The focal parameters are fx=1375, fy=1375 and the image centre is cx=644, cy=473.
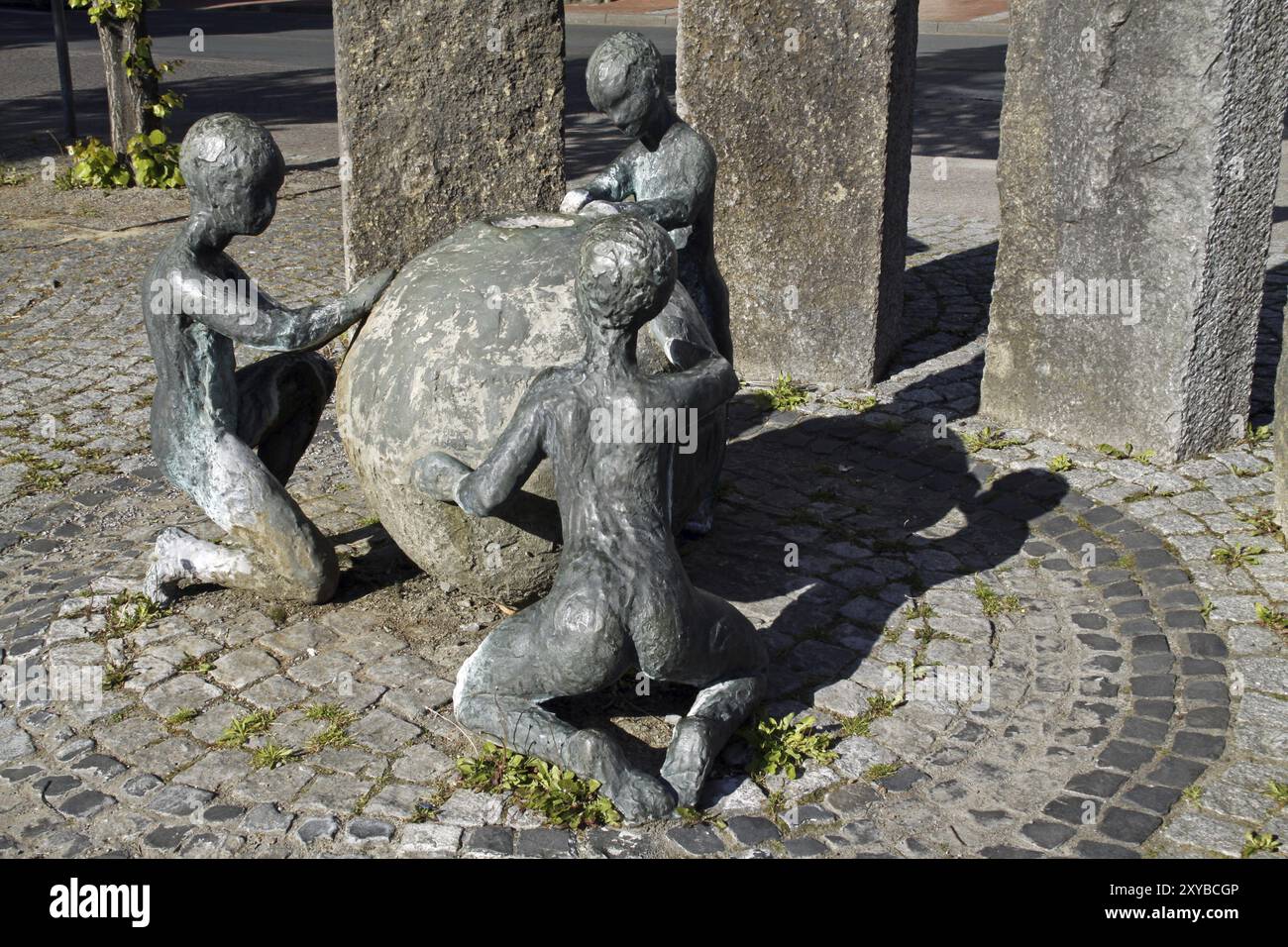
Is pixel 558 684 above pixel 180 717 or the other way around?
above

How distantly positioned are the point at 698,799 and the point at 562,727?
0.47m

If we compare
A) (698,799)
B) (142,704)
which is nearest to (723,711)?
(698,799)

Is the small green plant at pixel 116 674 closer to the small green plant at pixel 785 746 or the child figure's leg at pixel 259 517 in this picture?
the child figure's leg at pixel 259 517

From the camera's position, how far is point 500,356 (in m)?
4.54

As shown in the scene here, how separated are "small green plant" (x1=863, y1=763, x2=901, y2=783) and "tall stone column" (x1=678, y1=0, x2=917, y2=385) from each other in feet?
11.4

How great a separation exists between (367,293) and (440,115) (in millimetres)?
2218

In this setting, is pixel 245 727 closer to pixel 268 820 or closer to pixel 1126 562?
pixel 268 820

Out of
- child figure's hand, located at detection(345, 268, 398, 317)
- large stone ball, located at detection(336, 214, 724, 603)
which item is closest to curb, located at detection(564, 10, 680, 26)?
child figure's hand, located at detection(345, 268, 398, 317)

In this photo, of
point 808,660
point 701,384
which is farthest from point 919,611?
point 701,384

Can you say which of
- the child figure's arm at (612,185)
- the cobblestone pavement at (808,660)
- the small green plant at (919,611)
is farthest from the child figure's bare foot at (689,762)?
the child figure's arm at (612,185)

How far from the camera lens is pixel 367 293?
4918 mm

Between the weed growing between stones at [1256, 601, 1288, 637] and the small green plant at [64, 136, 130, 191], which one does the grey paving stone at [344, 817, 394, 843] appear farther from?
the small green plant at [64, 136, 130, 191]

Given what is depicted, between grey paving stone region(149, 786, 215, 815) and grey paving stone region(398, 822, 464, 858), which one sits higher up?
grey paving stone region(149, 786, 215, 815)

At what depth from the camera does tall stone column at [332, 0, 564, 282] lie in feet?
22.0
